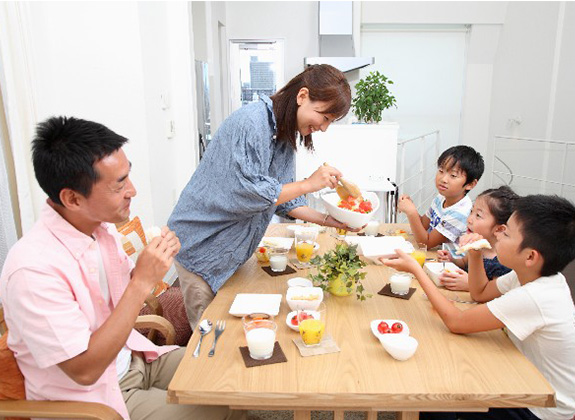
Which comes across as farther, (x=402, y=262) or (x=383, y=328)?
(x=402, y=262)

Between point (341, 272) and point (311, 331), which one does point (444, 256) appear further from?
point (311, 331)

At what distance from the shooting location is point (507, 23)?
5977mm

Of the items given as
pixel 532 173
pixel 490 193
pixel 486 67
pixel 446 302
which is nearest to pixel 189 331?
pixel 446 302

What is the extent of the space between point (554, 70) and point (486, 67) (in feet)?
3.17

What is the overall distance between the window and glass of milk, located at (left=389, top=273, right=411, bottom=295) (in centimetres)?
490

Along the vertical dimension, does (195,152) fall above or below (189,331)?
above

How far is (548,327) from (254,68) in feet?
18.3

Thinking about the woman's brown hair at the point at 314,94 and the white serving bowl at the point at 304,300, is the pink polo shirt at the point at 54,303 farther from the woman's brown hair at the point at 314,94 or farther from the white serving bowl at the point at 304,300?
the woman's brown hair at the point at 314,94

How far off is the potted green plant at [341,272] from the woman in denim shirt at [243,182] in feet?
0.90

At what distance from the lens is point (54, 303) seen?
3.54 ft

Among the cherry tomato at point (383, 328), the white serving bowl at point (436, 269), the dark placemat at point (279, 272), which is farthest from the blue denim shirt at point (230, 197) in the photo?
the white serving bowl at point (436, 269)

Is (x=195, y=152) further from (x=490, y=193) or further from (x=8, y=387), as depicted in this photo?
(x=8, y=387)

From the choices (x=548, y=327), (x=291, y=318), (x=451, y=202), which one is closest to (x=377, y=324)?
(x=291, y=318)

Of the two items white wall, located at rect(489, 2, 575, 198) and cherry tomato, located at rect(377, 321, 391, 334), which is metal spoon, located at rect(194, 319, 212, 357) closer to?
cherry tomato, located at rect(377, 321, 391, 334)
